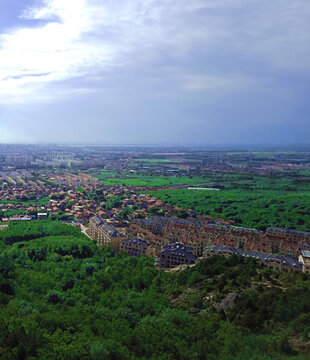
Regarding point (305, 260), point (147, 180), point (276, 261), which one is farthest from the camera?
point (147, 180)

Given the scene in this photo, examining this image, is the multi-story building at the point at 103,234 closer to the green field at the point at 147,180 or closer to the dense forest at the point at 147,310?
the dense forest at the point at 147,310

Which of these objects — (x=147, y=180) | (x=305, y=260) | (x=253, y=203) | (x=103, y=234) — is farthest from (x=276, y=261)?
(x=147, y=180)

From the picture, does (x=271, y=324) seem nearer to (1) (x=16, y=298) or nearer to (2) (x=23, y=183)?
(1) (x=16, y=298)

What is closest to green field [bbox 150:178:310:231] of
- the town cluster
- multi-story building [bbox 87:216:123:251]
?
the town cluster

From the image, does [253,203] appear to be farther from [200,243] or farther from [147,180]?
[147,180]

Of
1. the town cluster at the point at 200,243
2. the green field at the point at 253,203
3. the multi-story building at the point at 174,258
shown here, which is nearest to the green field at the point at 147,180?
the green field at the point at 253,203
